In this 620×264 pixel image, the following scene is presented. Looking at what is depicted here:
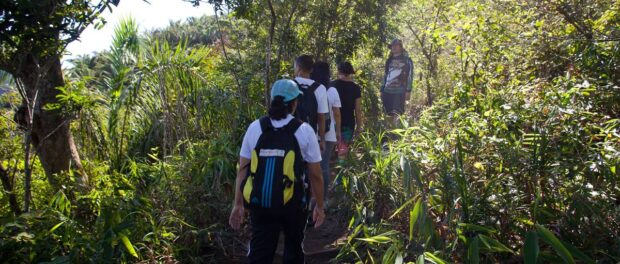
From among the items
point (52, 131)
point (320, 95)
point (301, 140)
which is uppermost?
point (320, 95)

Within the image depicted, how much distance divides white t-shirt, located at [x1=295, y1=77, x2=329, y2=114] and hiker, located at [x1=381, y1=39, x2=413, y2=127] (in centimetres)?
329

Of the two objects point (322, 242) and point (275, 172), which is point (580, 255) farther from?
point (322, 242)

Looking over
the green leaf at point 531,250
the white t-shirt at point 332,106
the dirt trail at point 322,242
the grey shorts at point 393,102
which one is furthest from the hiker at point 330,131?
A: the grey shorts at point 393,102

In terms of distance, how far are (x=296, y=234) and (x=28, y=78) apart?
2764 mm

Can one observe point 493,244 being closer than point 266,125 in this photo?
Yes

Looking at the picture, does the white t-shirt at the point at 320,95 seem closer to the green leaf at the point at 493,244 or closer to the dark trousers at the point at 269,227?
the dark trousers at the point at 269,227

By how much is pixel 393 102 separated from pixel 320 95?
3.76 metres

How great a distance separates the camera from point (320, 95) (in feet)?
16.6

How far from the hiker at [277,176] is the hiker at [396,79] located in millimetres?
Answer: 4907

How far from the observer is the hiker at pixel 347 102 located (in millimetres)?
6047

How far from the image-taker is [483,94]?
5.29 metres

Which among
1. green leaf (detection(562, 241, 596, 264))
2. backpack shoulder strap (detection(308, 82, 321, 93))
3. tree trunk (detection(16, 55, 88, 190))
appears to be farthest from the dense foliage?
backpack shoulder strap (detection(308, 82, 321, 93))

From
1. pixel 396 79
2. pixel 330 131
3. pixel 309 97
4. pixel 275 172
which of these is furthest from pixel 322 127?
pixel 396 79

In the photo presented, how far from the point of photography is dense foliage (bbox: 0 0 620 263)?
11.5 ft
